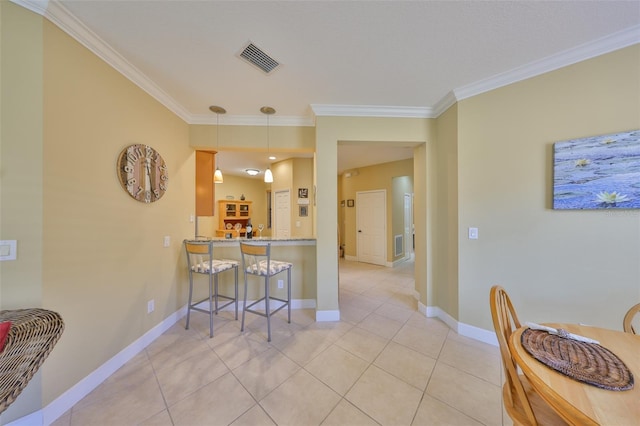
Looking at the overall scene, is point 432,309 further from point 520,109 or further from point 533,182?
point 520,109

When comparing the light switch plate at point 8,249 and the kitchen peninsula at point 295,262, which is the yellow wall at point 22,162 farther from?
the kitchen peninsula at point 295,262

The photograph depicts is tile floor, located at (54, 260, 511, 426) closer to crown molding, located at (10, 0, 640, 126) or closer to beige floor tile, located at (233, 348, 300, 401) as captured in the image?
beige floor tile, located at (233, 348, 300, 401)

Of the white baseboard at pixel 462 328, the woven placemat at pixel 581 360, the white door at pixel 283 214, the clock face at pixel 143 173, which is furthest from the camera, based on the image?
the white door at pixel 283 214

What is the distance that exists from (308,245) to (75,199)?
2239mm

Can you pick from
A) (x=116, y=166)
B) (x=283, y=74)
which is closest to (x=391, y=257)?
(x=283, y=74)

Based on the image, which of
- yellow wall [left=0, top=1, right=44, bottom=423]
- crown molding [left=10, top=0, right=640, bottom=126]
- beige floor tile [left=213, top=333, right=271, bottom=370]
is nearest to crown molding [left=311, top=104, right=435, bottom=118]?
crown molding [left=10, top=0, right=640, bottom=126]

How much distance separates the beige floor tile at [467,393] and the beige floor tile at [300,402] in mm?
774

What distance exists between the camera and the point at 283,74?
2.02 meters

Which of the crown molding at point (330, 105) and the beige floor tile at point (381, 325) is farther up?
the crown molding at point (330, 105)

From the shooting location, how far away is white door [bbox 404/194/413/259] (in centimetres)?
621

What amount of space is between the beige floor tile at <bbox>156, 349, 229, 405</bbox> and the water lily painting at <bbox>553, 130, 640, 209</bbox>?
3.28 metres

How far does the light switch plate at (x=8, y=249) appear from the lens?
1.22m

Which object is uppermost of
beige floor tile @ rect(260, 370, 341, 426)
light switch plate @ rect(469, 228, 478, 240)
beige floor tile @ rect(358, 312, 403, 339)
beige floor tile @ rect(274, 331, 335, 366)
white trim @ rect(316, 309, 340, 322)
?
light switch plate @ rect(469, 228, 478, 240)

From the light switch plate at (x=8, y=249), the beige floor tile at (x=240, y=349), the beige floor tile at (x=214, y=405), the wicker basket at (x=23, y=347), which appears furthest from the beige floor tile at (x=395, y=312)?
the light switch plate at (x=8, y=249)
